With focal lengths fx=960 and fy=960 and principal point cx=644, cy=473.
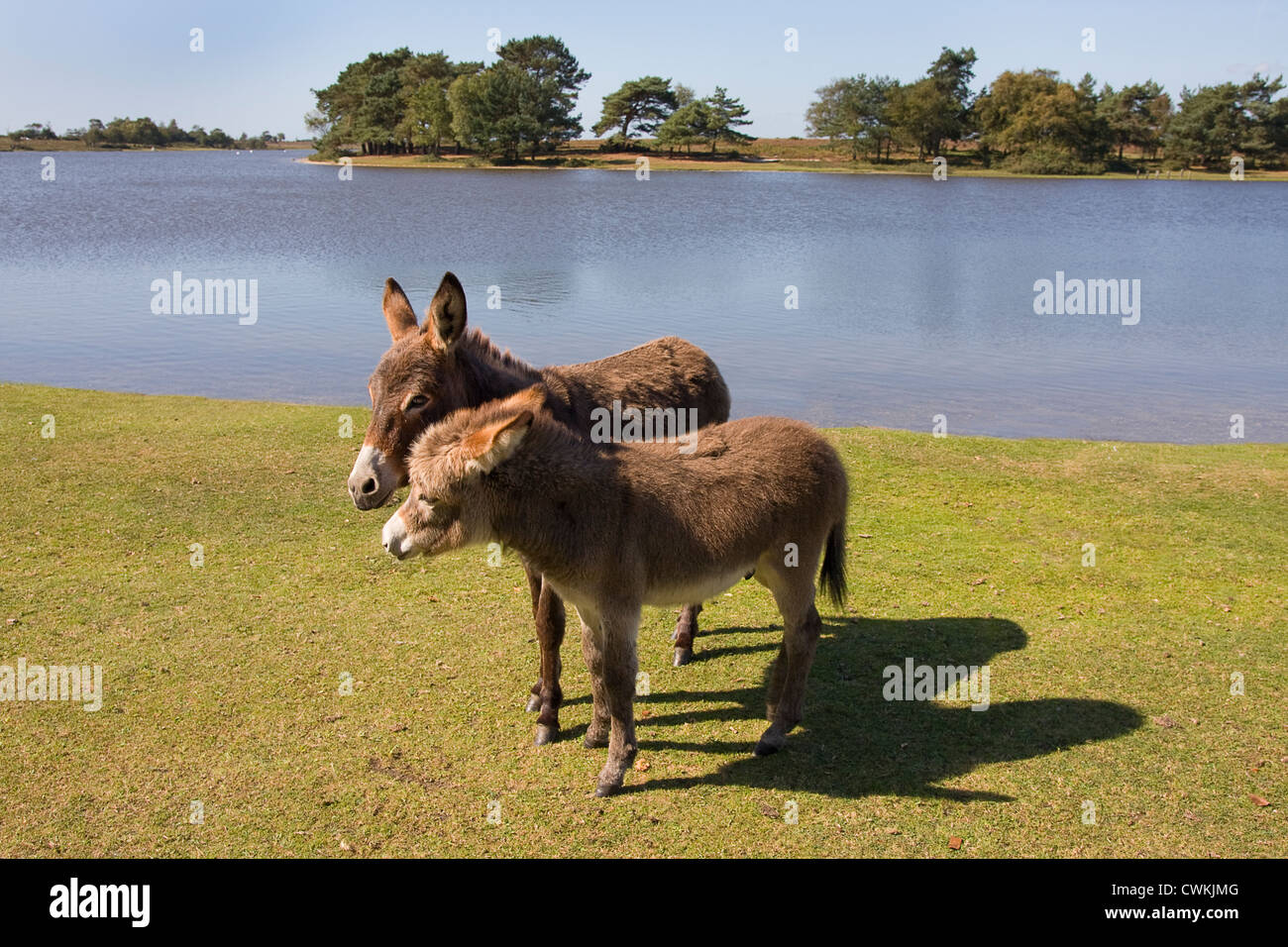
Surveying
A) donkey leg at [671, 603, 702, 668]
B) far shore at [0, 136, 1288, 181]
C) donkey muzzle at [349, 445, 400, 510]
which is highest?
far shore at [0, 136, 1288, 181]

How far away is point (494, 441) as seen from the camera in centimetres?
470

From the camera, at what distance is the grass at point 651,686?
5.19 metres

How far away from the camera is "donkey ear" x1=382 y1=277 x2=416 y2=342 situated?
592 centimetres

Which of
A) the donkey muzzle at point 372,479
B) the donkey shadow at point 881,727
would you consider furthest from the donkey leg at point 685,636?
the donkey muzzle at point 372,479

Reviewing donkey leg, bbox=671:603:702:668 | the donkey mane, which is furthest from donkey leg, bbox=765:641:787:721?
the donkey mane

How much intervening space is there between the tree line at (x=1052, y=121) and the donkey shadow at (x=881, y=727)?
3914 inches

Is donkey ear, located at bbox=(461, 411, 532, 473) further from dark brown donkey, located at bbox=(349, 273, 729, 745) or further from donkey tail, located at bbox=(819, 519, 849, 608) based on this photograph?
Result: donkey tail, located at bbox=(819, 519, 849, 608)

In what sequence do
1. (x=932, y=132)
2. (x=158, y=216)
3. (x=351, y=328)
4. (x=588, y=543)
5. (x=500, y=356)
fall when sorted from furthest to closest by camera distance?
(x=932, y=132) → (x=158, y=216) → (x=351, y=328) → (x=500, y=356) → (x=588, y=543)

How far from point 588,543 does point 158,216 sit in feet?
169

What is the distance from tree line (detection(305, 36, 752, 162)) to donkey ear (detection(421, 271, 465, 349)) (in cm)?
9589

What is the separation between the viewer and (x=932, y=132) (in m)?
104

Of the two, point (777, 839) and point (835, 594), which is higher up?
point (835, 594)

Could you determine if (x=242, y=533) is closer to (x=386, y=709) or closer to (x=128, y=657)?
(x=128, y=657)

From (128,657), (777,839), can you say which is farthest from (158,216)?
(777,839)
